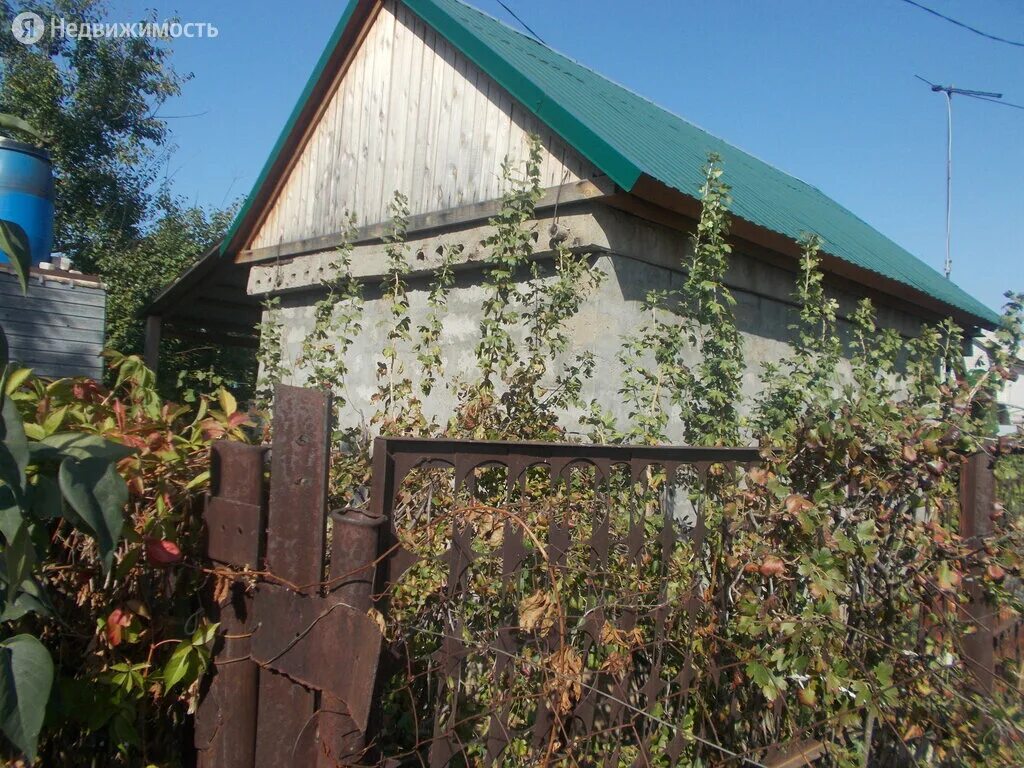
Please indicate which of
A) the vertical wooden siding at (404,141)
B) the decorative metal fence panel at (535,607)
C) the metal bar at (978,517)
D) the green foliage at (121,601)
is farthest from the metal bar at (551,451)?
the vertical wooden siding at (404,141)

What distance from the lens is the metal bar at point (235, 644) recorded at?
5.27ft

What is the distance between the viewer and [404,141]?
252 inches

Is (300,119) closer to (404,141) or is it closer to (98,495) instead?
(404,141)

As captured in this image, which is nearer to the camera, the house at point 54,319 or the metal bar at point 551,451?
the metal bar at point 551,451

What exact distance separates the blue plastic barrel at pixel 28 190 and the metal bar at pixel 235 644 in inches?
239

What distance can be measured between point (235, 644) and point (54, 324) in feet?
21.1

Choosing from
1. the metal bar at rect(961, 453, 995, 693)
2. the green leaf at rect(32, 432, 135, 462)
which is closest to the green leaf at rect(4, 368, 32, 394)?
the green leaf at rect(32, 432, 135, 462)

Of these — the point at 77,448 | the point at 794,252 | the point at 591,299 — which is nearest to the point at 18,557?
the point at 77,448

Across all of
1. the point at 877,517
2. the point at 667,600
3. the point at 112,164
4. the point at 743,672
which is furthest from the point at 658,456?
the point at 112,164

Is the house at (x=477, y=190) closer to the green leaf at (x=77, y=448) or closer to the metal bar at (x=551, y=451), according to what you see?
the metal bar at (x=551, y=451)

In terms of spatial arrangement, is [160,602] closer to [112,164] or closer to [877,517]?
[877,517]

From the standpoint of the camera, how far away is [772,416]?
4.25 meters

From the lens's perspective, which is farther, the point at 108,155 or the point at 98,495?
the point at 108,155

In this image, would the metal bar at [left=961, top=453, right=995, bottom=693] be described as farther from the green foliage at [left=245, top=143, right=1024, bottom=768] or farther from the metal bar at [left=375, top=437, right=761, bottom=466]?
the metal bar at [left=375, top=437, right=761, bottom=466]
